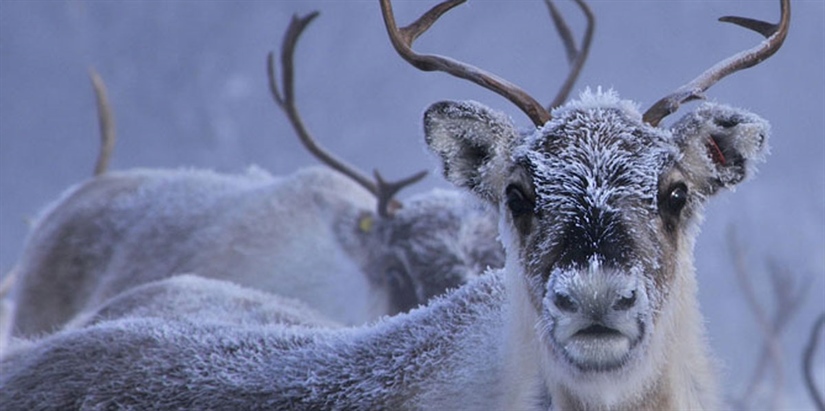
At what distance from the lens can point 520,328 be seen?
4289mm

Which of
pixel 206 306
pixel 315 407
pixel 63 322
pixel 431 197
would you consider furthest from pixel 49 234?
pixel 315 407

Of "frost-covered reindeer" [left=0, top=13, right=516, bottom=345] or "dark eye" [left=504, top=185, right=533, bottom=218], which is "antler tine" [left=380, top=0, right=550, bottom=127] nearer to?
"dark eye" [left=504, top=185, right=533, bottom=218]

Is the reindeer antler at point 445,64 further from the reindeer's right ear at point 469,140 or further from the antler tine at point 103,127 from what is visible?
the antler tine at point 103,127

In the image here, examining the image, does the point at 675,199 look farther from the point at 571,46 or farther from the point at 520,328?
the point at 571,46

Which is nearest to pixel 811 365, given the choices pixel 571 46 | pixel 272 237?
pixel 571 46

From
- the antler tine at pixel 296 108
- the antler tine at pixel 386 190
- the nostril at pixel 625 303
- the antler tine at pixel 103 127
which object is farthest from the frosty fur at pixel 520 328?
Answer: the antler tine at pixel 103 127

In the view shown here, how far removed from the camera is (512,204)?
4.26 meters

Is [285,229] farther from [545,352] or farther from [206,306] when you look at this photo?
[545,352]

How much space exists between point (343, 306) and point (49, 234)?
2.48 metres

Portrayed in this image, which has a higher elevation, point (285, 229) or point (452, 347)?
point (285, 229)

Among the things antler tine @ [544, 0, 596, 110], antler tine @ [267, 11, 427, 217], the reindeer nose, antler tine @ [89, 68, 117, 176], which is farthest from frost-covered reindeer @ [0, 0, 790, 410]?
antler tine @ [89, 68, 117, 176]

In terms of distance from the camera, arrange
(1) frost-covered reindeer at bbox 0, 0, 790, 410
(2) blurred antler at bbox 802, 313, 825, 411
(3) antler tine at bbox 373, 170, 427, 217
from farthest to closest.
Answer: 1. (3) antler tine at bbox 373, 170, 427, 217
2. (2) blurred antler at bbox 802, 313, 825, 411
3. (1) frost-covered reindeer at bbox 0, 0, 790, 410

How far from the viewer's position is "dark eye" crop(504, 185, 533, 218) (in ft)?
13.7

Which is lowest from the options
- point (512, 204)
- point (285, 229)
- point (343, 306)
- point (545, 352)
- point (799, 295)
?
point (545, 352)
